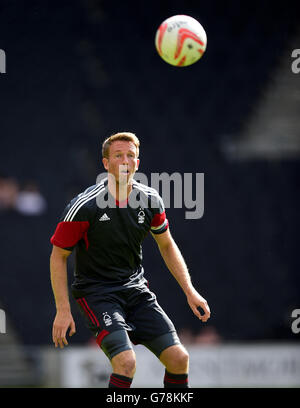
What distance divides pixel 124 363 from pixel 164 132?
8820 millimetres

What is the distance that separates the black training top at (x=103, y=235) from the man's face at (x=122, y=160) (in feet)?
0.61

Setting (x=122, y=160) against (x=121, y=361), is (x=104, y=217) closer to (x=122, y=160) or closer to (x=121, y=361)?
(x=122, y=160)

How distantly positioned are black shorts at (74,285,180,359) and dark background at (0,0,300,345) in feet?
23.7

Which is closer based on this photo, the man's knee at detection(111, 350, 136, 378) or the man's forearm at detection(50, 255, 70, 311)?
the man's knee at detection(111, 350, 136, 378)

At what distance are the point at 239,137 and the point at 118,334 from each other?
29.8 feet

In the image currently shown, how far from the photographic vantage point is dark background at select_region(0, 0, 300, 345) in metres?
13.2

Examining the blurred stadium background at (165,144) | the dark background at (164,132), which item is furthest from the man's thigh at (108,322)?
the dark background at (164,132)

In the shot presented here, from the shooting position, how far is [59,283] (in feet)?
18.7

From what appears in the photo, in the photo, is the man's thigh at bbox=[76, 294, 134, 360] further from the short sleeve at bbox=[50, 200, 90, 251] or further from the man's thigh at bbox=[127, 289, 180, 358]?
the short sleeve at bbox=[50, 200, 90, 251]

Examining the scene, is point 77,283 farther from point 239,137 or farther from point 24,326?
point 239,137
